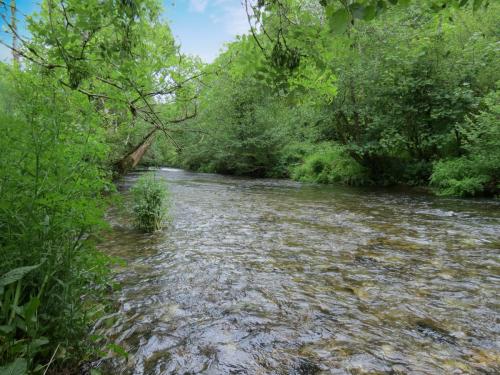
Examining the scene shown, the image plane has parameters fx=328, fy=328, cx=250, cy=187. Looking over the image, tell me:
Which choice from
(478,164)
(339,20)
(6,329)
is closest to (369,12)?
(339,20)

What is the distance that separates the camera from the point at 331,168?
829 inches

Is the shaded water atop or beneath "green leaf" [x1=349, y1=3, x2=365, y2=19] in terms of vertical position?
beneath

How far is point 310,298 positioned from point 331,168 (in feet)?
57.4

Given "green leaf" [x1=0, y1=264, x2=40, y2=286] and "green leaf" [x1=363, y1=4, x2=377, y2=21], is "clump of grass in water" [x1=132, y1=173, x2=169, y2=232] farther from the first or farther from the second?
→ "green leaf" [x1=363, y1=4, x2=377, y2=21]

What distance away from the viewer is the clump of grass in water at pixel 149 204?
26.2ft

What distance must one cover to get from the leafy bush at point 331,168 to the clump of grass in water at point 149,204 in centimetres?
1207

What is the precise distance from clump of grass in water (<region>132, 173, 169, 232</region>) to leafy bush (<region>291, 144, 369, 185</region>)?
1207 centimetres

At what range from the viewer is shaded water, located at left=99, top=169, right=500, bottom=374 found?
3076 mm

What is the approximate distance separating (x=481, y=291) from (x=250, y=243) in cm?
406

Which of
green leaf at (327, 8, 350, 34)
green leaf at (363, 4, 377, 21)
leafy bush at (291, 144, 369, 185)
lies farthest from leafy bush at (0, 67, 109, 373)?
leafy bush at (291, 144, 369, 185)

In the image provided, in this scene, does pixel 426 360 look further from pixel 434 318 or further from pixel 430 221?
pixel 430 221

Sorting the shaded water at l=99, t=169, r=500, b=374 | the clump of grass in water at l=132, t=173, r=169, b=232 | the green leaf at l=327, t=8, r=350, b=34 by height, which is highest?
the green leaf at l=327, t=8, r=350, b=34

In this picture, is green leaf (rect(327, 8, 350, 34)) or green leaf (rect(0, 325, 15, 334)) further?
green leaf (rect(0, 325, 15, 334))

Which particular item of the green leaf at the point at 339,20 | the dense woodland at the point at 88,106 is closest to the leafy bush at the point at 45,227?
the dense woodland at the point at 88,106
